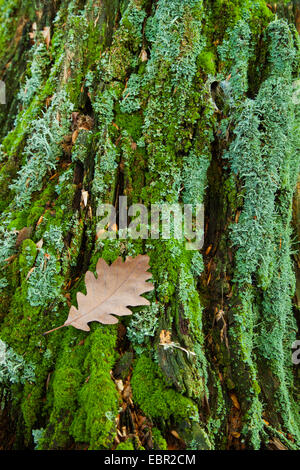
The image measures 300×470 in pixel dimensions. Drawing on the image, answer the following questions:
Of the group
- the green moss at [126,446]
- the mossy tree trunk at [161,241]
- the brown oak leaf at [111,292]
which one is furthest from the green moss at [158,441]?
the brown oak leaf at [111,292]

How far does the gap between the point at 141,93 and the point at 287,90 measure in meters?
1.08

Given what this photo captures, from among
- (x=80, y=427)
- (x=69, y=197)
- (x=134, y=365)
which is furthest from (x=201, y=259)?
(x=80, y=427)

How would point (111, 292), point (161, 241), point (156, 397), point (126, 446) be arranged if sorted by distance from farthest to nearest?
point (161, 241), point (111, 292), point (156, 397), point (126, 446)

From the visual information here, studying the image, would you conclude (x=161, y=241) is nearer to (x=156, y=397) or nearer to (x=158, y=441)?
(x=156, y=397)

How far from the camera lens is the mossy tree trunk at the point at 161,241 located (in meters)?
1.93

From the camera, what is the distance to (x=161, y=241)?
7.31 feet

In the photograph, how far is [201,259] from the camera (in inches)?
92.6

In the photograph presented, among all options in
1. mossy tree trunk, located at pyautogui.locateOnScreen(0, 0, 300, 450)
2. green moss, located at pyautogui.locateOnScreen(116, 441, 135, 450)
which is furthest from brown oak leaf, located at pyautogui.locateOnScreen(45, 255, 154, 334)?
green moss, located at pyautogui.locateOnScreen(116, 441, 135, 450)

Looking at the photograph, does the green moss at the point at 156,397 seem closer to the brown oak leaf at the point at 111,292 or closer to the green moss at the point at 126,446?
the green moss at the point at 126,446

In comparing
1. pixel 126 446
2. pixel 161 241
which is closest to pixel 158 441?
pixel 126 446

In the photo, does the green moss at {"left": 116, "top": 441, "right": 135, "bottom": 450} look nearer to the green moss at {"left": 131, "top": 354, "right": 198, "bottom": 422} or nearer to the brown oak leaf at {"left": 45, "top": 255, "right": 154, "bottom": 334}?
the green moss at {"left": 131, "top": 354, "right": 198, "bottom": 422}

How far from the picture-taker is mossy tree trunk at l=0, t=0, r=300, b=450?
1.93 metres

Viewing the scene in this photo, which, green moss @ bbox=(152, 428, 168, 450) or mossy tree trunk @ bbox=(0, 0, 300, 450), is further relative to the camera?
mossy tree trunk @ bbox=(0, 0, 300, 450)

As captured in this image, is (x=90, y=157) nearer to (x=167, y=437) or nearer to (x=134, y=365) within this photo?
(x=134, y=365)
